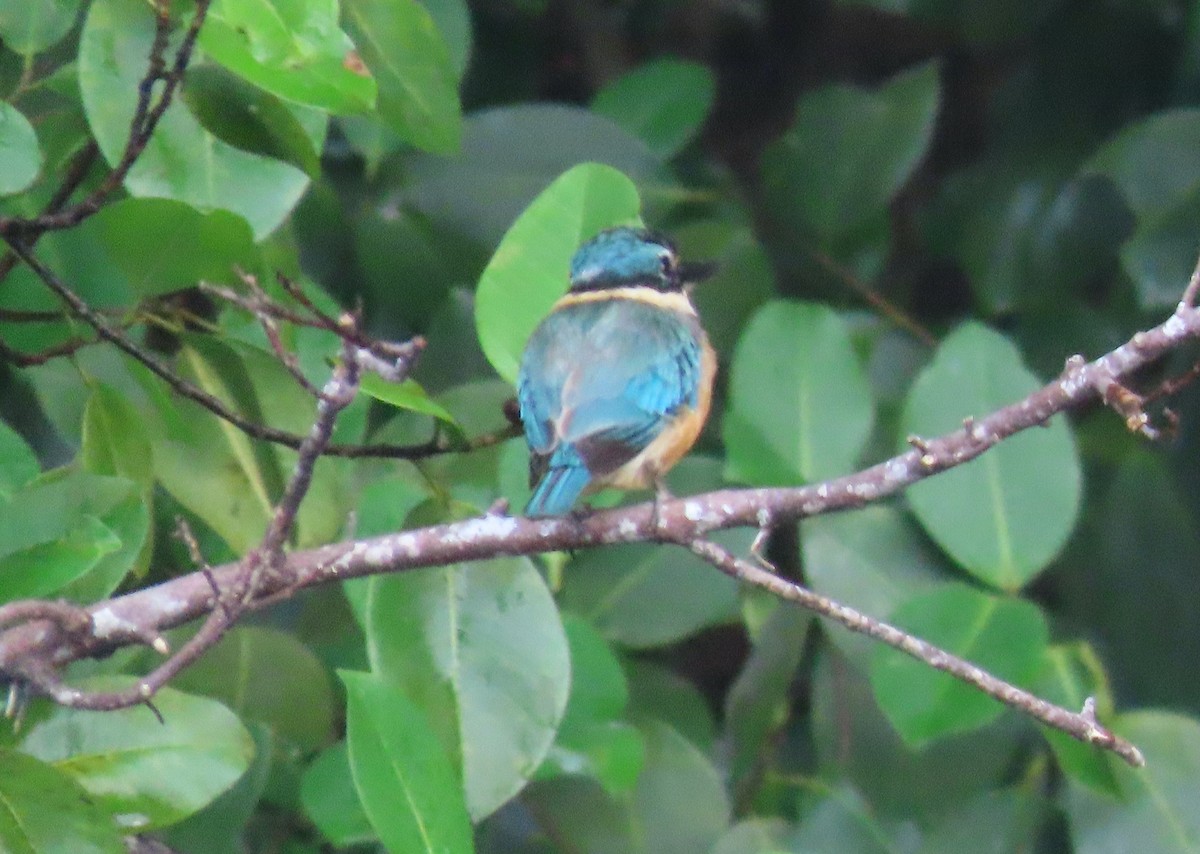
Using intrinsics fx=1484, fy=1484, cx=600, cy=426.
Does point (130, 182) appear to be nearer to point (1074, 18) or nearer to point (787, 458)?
point (787, 458)

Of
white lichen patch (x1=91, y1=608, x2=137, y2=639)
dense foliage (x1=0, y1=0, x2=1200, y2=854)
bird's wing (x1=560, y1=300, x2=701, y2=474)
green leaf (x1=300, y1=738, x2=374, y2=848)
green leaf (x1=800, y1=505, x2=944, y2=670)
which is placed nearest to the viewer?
white lichen patch (x1=91, y1=608, x2=137, y2=639)

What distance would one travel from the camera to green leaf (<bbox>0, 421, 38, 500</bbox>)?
1.81m

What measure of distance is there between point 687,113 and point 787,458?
103 cm

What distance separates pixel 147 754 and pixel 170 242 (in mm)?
620

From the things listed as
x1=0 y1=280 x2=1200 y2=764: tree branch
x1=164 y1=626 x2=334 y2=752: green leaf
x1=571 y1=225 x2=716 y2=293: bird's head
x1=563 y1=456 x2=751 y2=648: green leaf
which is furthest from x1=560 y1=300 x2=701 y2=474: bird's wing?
x1=164 y1=626 x2=334 y2=752: green leaf

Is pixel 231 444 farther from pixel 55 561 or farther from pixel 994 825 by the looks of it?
pixel 994 825

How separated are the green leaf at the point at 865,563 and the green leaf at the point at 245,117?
1033mm

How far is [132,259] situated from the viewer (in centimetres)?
186

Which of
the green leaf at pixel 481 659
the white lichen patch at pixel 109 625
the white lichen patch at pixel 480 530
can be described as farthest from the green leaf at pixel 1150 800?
the white lichen patch at pixel 109 625

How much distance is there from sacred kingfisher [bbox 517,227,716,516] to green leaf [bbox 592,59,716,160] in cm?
47

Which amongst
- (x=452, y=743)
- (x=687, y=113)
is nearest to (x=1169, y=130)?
(x=687, y=113)

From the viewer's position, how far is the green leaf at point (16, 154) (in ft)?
5.48

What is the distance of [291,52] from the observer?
163 centimetres

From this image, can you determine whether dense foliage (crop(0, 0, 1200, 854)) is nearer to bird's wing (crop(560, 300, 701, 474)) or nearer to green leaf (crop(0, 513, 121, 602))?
green leaf (crop(0, 513, 121, 602))
